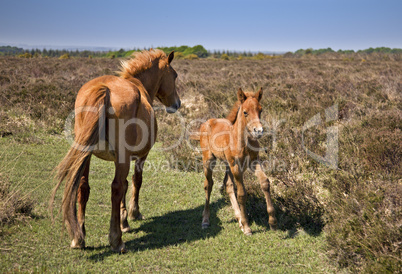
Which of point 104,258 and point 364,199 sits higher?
point 364,199

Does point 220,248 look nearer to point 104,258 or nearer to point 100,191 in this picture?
point 104,258

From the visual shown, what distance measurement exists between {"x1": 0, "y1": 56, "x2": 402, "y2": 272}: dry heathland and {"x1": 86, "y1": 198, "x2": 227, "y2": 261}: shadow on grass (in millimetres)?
940

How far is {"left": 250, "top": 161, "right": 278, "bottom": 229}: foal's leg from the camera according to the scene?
471cm

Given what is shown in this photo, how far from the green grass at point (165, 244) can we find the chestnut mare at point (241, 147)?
359 mm

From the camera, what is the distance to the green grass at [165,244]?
399 cm

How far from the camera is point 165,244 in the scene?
473 centimetres

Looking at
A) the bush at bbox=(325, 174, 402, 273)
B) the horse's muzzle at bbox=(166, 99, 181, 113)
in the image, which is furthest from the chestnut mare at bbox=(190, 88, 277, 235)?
the horse's muzzle at bbox=(166, 99, 181, 113)

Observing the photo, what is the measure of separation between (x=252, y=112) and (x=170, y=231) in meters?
2.25

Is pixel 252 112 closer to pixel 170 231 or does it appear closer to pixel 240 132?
pixel 240 132

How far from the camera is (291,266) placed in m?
4.00

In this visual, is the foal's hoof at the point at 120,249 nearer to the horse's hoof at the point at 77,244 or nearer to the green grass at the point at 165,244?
the green grass at the point at 165,244

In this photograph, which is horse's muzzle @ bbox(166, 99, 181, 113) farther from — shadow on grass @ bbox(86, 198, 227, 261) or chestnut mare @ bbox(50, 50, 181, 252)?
shadow on grass @ bbox(86, 198, 227, 261)

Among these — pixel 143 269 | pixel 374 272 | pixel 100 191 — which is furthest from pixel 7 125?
pixel 374 272

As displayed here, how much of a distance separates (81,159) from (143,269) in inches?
59.5
